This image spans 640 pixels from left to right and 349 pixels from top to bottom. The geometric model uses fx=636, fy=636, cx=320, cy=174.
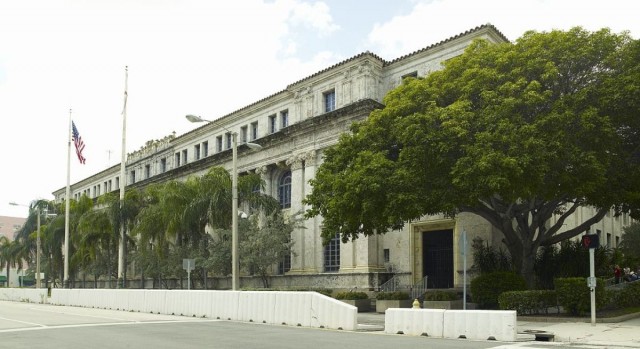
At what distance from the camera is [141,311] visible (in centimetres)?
2903

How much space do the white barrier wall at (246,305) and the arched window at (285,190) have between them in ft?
50.7

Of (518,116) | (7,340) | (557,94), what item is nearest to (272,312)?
(7,340)

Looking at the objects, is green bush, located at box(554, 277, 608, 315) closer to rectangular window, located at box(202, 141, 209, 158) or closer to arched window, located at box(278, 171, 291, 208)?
arched window, located at box(278, 171, 291, 208)

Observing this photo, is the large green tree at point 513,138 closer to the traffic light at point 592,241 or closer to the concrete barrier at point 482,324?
the traffic light at point 592,241

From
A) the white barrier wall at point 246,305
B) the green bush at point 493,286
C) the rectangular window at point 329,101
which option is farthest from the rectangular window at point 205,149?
the green bush at point 493,286

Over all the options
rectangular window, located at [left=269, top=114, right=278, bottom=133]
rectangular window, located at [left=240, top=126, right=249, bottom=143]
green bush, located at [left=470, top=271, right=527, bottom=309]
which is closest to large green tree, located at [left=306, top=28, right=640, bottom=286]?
green bush, located at [left=470, top=271, right=527, bottom=309]

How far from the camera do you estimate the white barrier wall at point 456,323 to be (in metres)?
15.4

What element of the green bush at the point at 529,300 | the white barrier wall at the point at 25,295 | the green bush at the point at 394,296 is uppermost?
the green bush at the point at 529,300

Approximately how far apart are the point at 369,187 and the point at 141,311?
40.8 feet

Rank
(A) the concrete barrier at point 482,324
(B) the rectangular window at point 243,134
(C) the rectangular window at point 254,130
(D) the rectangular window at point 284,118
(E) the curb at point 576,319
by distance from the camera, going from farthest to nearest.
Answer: (B) the rectangular window at point 243,134 < (C) the rectangular window at point 254,130 < (D) the rectangular window at point 284,118 < (E) the curb at point 576,319 < (A) the concrete barrier at point 482,324

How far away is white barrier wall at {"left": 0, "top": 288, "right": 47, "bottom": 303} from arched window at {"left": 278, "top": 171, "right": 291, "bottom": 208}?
1723cm

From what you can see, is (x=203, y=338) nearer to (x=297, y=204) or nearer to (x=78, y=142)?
(x=297, y=204)

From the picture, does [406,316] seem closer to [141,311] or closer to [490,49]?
[490,49]

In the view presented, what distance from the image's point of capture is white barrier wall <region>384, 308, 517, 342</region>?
50.6ft
